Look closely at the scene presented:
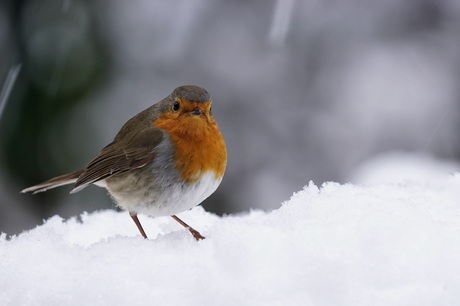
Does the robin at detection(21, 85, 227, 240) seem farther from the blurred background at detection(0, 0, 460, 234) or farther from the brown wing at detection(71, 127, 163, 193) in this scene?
the blurred background at detection(0, 0, 460, 234)

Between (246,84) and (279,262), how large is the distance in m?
3.69

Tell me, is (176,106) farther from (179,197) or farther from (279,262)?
(279,262)

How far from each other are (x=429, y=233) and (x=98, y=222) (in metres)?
1.33

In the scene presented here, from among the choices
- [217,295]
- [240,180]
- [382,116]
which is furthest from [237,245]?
[382,116]

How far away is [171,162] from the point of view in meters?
2.62

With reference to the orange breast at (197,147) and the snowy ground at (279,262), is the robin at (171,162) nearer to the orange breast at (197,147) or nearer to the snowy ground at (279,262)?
the orange breast at (197,147)

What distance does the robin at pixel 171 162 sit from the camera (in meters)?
2.58

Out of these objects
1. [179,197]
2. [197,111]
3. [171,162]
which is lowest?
[179,197]

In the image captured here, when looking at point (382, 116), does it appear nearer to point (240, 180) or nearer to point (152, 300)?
point (240, 180)

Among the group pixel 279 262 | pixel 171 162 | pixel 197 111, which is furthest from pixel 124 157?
pixel 279 262

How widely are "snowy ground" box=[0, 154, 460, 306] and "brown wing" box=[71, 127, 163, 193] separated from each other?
97 cm

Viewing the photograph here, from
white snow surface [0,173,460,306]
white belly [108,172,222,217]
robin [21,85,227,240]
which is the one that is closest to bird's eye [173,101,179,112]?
robin [21,85,227,240]

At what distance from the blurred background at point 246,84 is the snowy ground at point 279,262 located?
256cm

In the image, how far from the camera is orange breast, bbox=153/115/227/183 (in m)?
2.58
